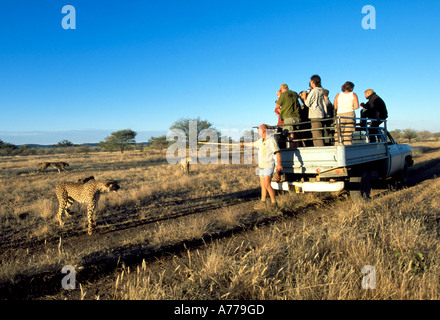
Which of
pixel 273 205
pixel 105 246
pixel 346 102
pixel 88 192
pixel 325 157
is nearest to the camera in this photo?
pixel 105 246

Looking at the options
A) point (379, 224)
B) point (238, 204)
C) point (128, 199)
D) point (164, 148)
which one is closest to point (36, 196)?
point (128, 199)

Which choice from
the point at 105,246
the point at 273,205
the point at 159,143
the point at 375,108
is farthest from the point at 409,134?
the point at 105,246

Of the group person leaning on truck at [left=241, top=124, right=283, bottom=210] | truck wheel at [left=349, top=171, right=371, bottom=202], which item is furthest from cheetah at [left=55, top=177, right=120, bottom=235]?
truck wheel at [left=349, top=171, right=371, bottom=202]

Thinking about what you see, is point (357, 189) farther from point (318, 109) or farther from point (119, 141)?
point (119, 141)

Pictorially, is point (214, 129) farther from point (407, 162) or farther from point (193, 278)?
point (193, 278)

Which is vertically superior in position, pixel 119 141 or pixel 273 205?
pixel 119 141

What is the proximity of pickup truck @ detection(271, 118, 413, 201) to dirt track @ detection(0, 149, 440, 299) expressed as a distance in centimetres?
79

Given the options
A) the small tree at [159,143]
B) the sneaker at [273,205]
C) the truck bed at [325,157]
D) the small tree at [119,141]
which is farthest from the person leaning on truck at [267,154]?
the small tree at [119,141]

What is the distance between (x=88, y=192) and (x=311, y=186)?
5382 millimetres

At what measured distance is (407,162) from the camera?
972 centimetres

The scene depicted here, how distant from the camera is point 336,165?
18.9 ft

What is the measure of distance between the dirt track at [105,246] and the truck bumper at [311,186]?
1.86 ft

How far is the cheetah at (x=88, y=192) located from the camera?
5418mm
